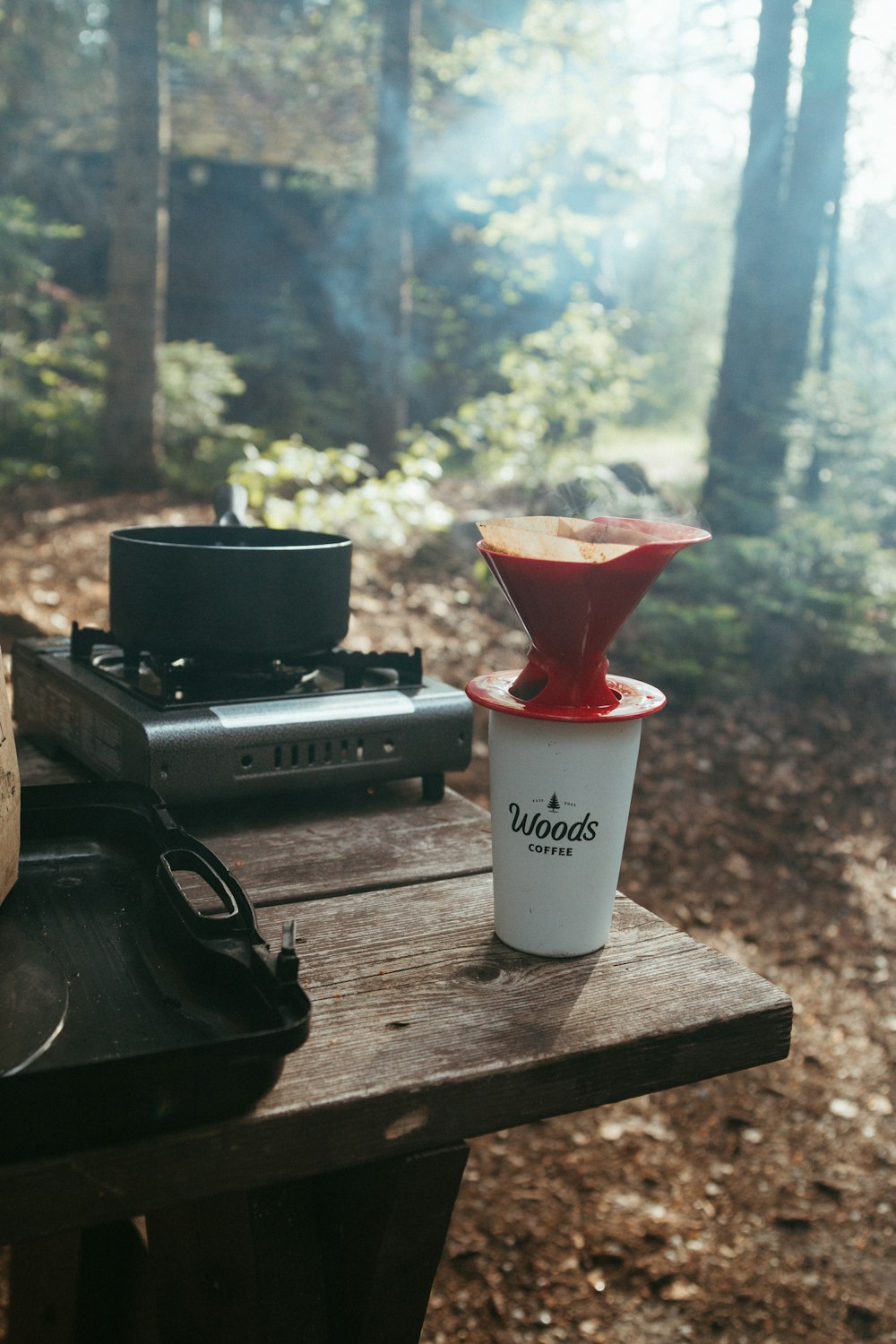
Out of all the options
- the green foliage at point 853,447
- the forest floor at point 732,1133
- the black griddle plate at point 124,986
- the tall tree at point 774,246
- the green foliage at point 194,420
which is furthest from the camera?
the green foliage at point 194,420

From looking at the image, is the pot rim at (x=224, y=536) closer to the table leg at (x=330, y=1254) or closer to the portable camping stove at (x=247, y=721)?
the portable camping stove at (x=247, y=721)

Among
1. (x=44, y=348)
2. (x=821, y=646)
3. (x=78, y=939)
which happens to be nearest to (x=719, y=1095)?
(x=78, y=939)

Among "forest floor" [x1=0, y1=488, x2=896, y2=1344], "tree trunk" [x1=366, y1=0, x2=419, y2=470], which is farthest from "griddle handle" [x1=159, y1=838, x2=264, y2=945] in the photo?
"tree trunk" [x1=366, y1=0, x2=419, y2=470]

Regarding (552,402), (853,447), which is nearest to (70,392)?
(552,402)

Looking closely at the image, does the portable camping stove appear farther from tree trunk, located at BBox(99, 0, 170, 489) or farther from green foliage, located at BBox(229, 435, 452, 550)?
tree trunk, located at BBox(99, 0, 170, 489)

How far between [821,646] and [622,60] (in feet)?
33.6

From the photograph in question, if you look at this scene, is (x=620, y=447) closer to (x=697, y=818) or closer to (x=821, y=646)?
(x=821, y=646)

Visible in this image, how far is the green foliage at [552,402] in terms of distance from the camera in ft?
26.5

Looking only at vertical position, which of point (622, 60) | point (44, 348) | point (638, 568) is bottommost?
point (638, 568)

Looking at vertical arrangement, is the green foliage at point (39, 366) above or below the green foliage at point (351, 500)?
above

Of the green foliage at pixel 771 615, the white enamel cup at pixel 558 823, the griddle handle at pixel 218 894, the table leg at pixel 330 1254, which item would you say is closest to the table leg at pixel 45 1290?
the table leg at pixel 330 1254

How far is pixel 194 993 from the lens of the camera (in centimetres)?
98

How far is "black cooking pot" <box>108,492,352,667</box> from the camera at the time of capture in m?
1.49

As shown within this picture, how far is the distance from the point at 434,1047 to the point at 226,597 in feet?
2.51
